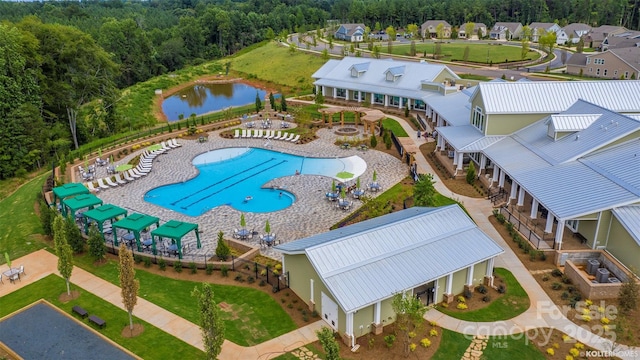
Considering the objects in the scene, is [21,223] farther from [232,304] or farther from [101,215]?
[232,304]

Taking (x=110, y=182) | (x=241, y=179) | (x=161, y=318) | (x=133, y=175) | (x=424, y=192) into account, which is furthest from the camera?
(x=241, y=179)

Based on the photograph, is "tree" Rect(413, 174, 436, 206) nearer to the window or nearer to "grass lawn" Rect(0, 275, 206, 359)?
the window

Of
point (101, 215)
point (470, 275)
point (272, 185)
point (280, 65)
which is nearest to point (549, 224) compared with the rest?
point (470, 275)

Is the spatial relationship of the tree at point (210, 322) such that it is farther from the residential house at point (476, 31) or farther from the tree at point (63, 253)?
the residential house at point (476, 31)

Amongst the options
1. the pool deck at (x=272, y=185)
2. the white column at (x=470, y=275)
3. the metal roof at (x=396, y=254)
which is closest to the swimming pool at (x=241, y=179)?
the pool deck at (x=272, y=185)

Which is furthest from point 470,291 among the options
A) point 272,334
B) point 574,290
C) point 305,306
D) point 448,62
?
point 448,62
